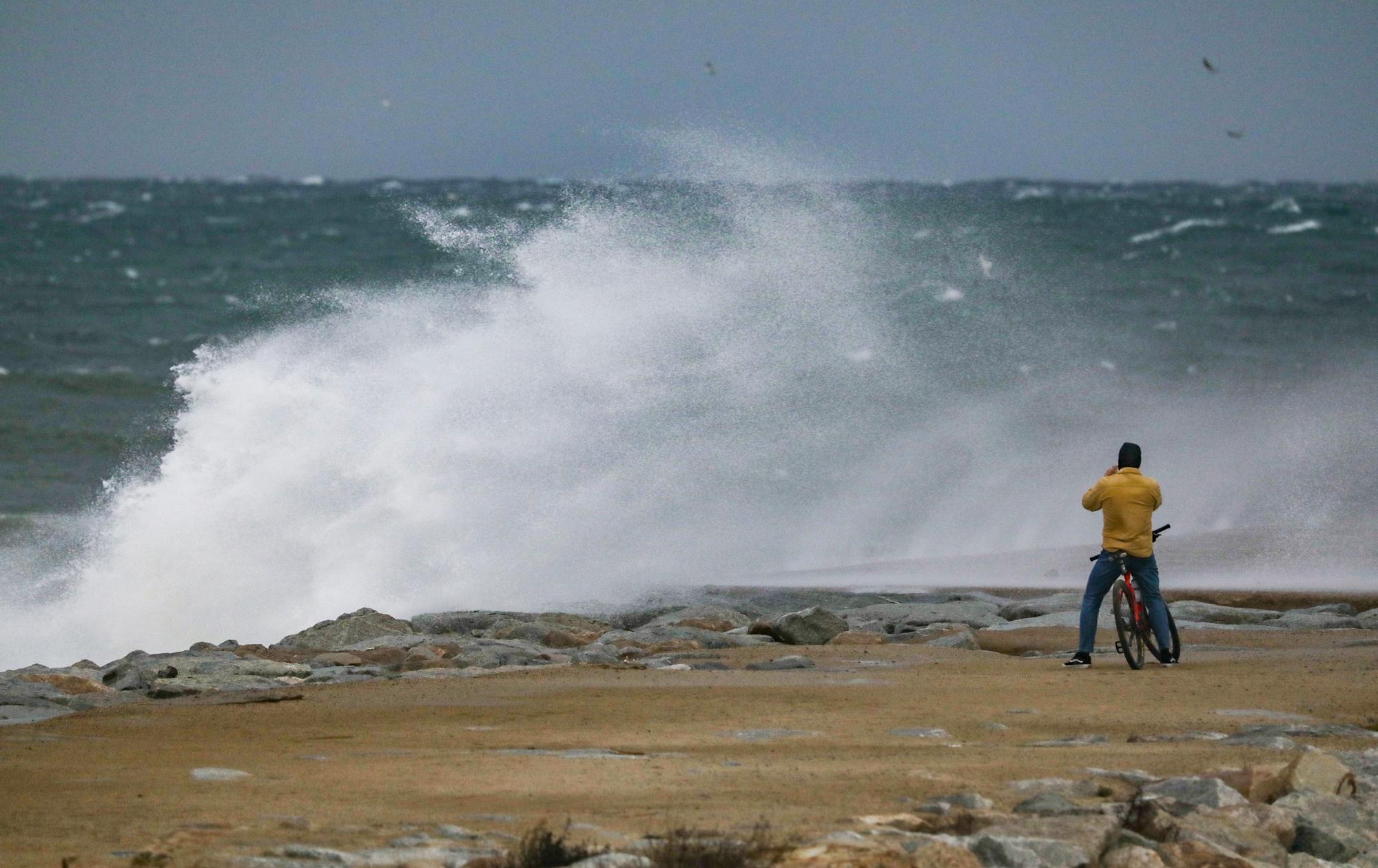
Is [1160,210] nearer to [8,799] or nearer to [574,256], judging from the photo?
[574,256]

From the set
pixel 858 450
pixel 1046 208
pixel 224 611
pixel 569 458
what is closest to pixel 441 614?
pixel 224 611

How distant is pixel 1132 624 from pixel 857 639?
2273mm

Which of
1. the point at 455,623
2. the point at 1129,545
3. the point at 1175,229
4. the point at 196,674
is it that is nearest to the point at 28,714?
the point at 196,674

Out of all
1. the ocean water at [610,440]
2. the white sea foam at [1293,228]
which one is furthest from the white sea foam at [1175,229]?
the ocean water at [610,440]

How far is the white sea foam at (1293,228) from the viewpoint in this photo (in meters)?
63.4

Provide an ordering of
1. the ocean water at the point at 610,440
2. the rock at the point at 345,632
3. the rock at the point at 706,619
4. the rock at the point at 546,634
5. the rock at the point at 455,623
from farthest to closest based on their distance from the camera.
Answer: the ocean water at the point at 610,440
the rock at the point at 455,623
the rock at the point at 706,619
the rock at the point at 345,632
the rock at the point at 546,634

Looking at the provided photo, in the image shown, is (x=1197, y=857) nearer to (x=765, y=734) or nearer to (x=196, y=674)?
(x=765, y=734)

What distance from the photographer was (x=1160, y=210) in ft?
264

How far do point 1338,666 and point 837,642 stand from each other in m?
3.40

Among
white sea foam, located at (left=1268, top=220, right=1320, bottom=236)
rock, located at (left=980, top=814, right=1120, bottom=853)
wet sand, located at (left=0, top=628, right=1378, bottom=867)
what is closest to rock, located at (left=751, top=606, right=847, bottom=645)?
wet sand, located at (left=0, top=628, right=1378, bottom=867)

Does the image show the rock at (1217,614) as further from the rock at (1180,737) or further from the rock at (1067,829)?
the rock at (1067,829)

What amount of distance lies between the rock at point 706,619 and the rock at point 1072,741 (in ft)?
18.1

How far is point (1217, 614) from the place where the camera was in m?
14.6

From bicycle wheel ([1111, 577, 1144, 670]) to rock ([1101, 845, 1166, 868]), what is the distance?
199 inches
